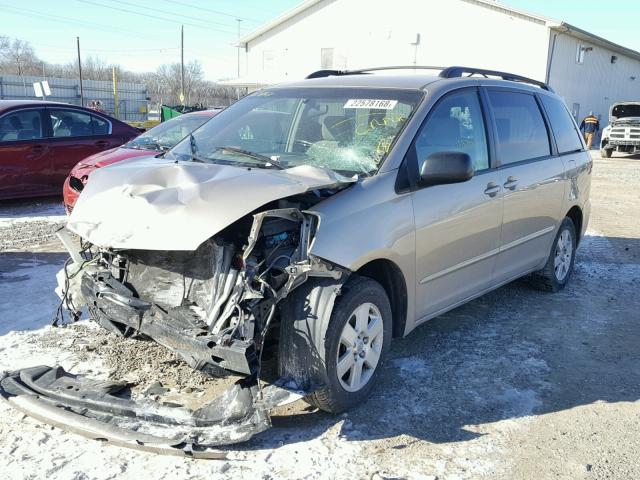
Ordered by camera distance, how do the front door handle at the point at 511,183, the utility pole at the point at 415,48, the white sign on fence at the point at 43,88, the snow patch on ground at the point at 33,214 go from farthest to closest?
1. the utility pole at the point at 415,48
2. the white sign on fence at the point at 43,88
3. the snow patch on ground at the point at 33,214
4. the front door handle at the point at 511,183

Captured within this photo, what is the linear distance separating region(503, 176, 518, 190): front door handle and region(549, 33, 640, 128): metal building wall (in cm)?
2608

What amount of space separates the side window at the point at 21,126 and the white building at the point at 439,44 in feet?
77.6

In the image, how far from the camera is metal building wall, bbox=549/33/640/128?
2944 cm

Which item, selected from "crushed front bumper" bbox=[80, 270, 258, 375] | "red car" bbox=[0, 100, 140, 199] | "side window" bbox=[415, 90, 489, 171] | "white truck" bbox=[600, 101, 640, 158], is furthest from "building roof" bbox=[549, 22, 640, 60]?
"crushed front bumper" bbox=[80, 270, 258, 375]

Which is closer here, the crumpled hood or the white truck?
the crumpled hood

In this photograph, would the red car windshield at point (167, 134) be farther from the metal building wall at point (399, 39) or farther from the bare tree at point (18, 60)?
the bare tree at point (18, 60)

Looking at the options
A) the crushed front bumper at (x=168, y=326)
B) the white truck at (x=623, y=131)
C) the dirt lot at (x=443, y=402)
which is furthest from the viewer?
the white truck at (x=623, y=131)

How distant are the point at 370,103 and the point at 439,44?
93.3 ft

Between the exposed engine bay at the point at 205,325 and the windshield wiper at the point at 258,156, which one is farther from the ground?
the windshield wiper at the point at 258,156

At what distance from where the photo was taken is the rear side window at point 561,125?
19.1 feet

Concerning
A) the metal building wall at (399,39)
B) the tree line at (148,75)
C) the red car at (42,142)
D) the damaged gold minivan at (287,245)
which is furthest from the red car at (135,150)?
the tree line at (148,75)

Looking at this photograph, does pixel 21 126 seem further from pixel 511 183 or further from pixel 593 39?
pixel 593 39

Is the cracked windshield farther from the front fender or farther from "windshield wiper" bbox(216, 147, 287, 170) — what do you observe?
the front fender

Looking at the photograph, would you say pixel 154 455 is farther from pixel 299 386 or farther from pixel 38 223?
pixel 38 223
